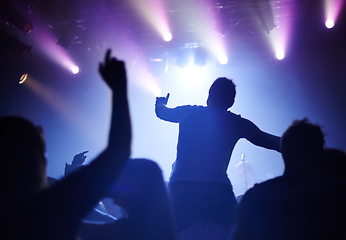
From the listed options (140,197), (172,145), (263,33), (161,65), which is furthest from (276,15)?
(140,197)

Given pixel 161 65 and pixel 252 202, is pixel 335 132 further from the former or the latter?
pixel 252 202

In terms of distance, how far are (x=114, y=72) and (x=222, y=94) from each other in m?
1.48

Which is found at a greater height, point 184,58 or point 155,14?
point 155,14

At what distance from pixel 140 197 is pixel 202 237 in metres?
0.78

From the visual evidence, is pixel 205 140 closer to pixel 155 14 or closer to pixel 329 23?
pixel 155 14

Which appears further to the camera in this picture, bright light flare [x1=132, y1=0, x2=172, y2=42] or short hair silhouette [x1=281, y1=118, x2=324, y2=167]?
bright light flare [x1=132, y1=0, x2=172, y2=42]

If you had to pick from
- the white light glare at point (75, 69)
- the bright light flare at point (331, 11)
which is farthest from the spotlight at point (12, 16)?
the bright light flare at point (331, 11)

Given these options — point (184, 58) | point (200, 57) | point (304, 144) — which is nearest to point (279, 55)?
point (200, 57)

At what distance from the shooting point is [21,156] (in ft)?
3.69

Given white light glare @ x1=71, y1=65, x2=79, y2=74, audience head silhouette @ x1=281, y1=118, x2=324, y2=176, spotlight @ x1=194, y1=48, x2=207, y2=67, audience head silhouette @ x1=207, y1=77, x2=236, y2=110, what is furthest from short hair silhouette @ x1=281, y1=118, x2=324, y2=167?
white light glare @ x1=71, y1=65, x2=79, y2=74

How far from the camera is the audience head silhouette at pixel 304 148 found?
5.56 feet

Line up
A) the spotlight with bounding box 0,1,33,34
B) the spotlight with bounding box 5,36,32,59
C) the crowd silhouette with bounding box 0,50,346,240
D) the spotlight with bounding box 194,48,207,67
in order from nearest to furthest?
→ the crowd silhouette with bounding box 0,50,346,240 < the spotlight with bounding box 0,1,33,34 < the spotlight with bounding box 5,36,32,59 < the spotlight with bounding box 194,48,207,67

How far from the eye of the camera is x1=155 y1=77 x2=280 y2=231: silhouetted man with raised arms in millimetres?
1990

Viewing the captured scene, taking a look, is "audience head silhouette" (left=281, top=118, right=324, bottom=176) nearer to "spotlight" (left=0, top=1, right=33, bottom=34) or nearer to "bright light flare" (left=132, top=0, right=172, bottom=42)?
"bright light flare" (left=132, top=0, right=172, bottom=42)
